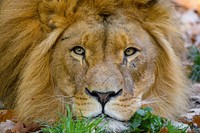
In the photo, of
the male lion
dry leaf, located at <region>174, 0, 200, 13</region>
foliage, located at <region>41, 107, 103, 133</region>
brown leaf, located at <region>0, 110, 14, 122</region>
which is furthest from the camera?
dry leaf, located at <region>174, 0, 200, 13</region>

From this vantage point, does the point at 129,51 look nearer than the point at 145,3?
Yes

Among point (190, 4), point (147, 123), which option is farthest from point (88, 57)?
point (190, 4)

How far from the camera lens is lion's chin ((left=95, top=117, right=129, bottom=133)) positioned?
540 centimetres

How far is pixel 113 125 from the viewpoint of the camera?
546 centimetres

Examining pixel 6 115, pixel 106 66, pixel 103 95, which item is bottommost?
pixel 6 115

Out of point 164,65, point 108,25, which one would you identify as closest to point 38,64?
point 108,25

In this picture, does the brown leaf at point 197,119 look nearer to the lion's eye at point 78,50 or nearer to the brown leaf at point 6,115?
the lion's eye at point 78,50

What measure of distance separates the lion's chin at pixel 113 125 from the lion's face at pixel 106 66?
0.02m

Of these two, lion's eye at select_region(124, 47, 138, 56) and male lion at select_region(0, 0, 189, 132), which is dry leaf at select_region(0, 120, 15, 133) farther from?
lion's eye at select_region(124, 47, 138, 56)

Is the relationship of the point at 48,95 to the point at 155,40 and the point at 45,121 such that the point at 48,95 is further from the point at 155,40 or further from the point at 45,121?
the point at 155,40

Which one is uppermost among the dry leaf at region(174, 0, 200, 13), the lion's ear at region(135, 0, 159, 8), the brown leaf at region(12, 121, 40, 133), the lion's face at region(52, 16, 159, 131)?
the dry leaf at region(174, 0, 200, 13)

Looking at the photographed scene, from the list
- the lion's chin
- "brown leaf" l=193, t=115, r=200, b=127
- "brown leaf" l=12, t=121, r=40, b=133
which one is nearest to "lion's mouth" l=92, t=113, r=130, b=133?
the lion's chin

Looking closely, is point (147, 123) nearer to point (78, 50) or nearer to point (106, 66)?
point (106, 66)

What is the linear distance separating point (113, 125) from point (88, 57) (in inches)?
26.6
